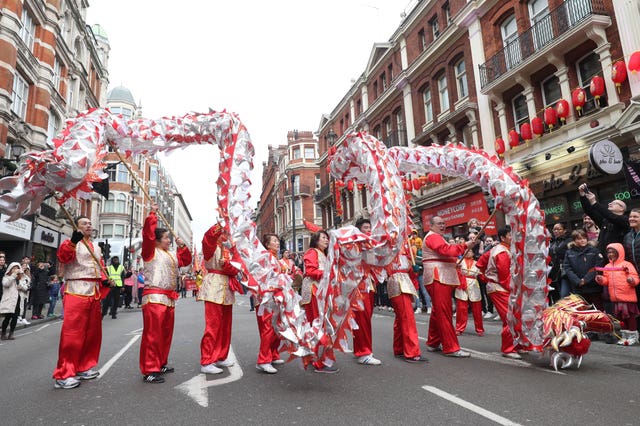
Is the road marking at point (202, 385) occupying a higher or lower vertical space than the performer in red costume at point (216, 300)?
lower

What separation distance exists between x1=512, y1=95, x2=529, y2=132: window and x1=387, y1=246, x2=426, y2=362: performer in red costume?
1250cm

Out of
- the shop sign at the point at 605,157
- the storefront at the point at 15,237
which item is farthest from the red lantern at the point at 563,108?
the storefront at the point at 15,237

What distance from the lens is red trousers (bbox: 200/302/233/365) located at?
16.5 ft

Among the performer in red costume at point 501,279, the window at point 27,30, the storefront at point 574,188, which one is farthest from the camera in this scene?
the window at point 27,30

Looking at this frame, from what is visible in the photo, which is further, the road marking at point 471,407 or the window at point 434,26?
the window at point 434,26

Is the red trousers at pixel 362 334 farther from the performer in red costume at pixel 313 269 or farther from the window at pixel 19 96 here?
the window at pixel 19 96

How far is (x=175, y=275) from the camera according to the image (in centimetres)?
517

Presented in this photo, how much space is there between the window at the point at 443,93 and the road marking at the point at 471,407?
718 inches

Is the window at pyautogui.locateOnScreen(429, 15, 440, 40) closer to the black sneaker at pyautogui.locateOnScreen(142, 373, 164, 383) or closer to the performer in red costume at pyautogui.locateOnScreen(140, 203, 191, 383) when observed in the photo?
the performer in red costume at pyautogui.locateOnScreen(140, 203, 191, 383)

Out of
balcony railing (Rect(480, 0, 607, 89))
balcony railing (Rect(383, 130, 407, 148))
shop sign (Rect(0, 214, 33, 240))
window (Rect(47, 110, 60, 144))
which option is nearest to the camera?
balcony railing (Rect(480, 0, 607, 89))

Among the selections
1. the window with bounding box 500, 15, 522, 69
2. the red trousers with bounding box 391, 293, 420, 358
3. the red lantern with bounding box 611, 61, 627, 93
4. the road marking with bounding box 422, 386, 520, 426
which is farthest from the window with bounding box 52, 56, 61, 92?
the road marking with bounding box 422, 386, 520, 426

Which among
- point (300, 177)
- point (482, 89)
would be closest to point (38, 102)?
point (482, 89)

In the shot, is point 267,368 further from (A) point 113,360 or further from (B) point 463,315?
(B) point 463,315

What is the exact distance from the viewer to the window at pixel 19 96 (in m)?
19.6
